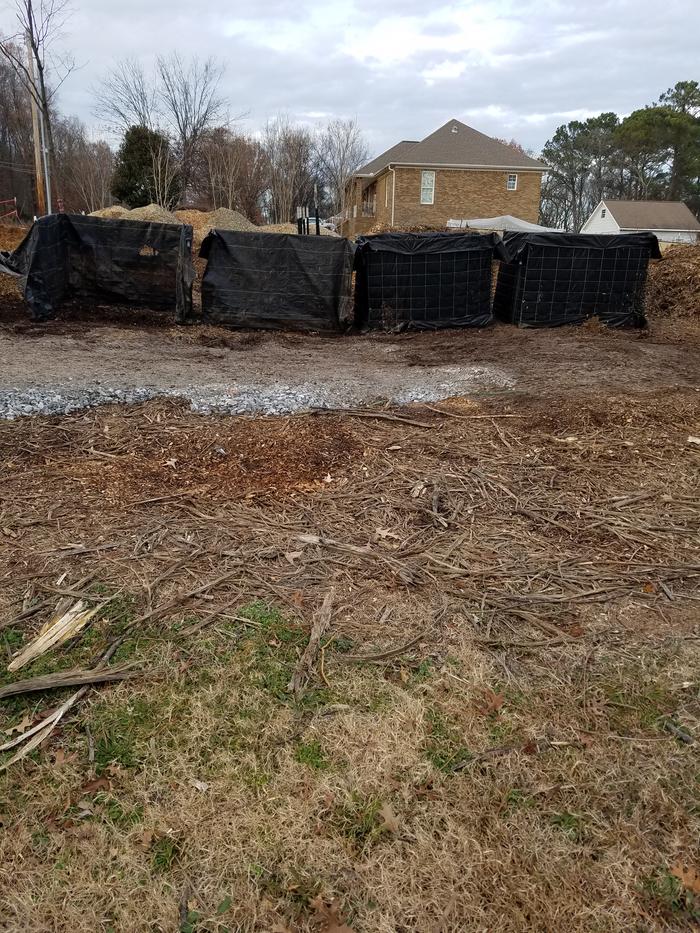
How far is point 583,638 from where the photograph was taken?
2.83m

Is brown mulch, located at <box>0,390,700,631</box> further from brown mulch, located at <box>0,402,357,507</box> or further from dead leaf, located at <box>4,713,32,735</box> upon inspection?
dead leaf, located at <box>4,713,32,735</box>

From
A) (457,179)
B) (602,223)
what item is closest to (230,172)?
(457,179)

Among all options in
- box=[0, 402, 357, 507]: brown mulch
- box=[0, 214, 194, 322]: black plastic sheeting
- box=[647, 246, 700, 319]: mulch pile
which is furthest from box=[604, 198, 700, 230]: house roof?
box=[0, 402, 357, 507]: brown mulch

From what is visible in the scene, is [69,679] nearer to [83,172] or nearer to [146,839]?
[146,839]

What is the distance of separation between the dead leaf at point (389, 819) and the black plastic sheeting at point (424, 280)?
9038mm

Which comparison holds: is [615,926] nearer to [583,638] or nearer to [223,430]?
[583,638]

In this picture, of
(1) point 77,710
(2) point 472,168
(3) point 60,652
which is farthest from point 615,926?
(2) point 472,168

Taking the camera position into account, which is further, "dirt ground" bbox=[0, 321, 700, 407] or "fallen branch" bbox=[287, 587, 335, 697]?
"dirt ground" bbox=[0, 321, 700, 407]

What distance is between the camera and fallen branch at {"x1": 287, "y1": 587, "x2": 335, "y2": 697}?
99.7 inches

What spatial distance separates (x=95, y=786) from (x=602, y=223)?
4828 cm

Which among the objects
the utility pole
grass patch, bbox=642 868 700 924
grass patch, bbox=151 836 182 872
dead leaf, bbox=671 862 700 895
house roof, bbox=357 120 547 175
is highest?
house roof, bbox=357 120 547 175

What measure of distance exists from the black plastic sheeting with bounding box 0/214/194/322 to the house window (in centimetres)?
2644

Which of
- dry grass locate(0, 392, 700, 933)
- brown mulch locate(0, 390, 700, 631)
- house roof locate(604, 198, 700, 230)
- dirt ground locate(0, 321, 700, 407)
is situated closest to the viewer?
dry grass locate(0, 392, 700, 933)

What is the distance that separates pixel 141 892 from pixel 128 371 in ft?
19.8
